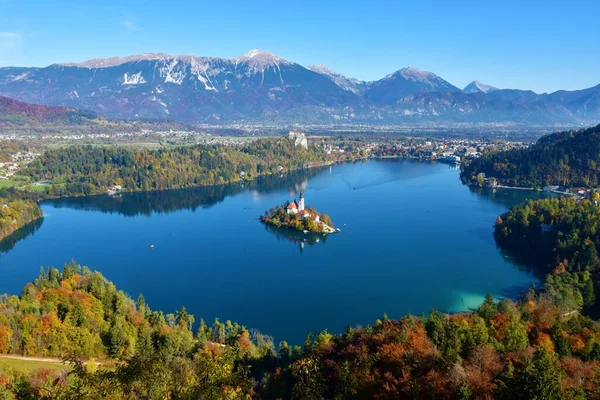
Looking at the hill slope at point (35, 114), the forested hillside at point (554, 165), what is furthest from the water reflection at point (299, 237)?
the hill slope at point (35, 114)

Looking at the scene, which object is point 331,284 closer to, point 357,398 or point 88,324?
point 88,324

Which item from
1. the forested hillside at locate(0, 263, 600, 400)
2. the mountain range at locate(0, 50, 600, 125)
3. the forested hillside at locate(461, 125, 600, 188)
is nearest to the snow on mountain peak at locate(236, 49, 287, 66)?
the mountain range at locate(0, 50, 600, 125)

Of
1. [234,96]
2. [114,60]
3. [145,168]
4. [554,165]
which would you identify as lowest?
[145,168]

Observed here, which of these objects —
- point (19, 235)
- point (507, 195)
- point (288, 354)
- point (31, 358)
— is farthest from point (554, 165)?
point (31, 358)

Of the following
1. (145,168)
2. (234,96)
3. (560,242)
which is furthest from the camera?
(234,96)

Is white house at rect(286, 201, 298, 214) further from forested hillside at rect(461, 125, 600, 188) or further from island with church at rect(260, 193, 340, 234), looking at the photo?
forested hillside at rect(461, 125, 600, 188)

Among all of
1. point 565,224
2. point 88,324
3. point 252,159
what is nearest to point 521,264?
point 565,224

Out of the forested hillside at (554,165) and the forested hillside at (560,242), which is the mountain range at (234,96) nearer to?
the forested hillside at (554,165)

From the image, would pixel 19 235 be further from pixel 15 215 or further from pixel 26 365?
pixel 26 365
